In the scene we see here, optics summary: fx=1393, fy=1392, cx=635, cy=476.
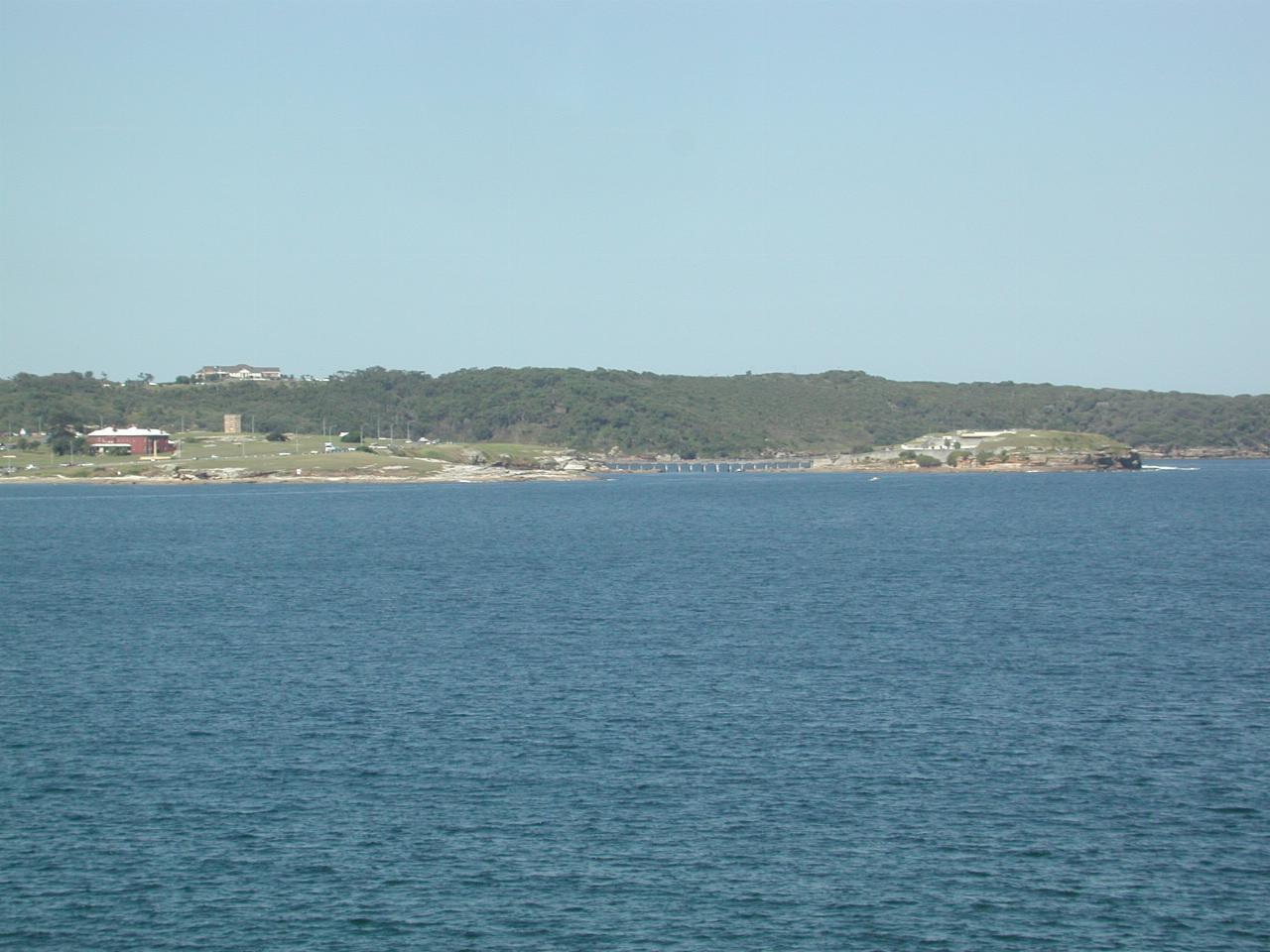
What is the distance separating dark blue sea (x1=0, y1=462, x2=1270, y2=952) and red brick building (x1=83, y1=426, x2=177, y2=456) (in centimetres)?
11164

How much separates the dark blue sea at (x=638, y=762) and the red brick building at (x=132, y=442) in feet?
366

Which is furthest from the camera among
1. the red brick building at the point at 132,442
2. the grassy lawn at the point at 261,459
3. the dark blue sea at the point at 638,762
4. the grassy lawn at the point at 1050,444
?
the grassy lawn at the point at 1050,444

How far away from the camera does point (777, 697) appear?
32469 mm

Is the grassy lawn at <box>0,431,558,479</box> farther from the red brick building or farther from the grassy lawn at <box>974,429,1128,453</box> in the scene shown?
the grassy lawn at <box>974,429,1128,453</box>

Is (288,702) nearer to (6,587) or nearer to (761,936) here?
(761,936)

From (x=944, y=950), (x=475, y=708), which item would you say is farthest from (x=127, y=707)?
(x=944, y=950)

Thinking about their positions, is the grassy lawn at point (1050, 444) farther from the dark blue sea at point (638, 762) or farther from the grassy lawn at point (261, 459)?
the dark blue sea at point (638, 762)

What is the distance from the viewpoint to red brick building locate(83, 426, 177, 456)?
542ft

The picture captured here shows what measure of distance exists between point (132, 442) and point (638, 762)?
152 meters

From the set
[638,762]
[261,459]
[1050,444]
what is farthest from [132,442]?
[638,762]

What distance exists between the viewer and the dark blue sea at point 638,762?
1981 cm

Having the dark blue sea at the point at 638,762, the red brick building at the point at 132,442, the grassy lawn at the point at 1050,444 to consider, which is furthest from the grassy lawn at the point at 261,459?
the dark blue sea at the point at 638,762

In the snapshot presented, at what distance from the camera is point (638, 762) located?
26812 millimetres

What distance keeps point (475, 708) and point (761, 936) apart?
13.7 meters
